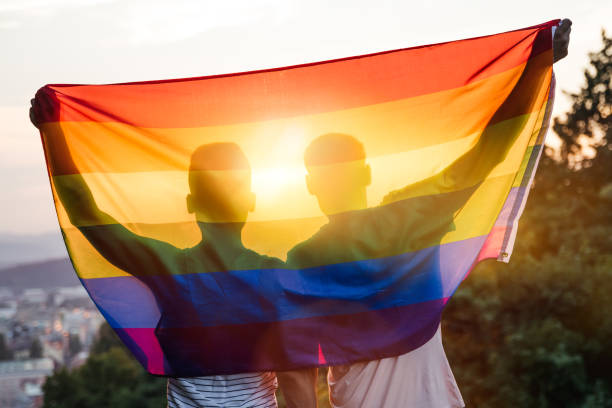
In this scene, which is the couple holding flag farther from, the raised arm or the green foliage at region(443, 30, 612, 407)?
the green foliage at region(443, 30, 612, 407)

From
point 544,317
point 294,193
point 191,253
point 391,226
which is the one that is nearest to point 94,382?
point 544,317

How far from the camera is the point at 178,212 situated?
321cm

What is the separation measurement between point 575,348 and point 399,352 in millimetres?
16771

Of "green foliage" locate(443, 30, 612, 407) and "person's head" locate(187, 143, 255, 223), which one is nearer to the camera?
"person's head" locate(187, 143, 255, 223)

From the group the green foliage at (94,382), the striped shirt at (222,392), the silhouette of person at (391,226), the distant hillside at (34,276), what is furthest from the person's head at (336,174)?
the distant hillside at (34,276)

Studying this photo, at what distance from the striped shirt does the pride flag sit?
54 millimetres

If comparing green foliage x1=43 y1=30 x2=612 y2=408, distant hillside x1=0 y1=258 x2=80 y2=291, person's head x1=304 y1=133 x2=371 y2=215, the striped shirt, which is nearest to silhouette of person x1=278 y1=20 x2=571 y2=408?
A: person's head x1=304 y1=133 x2=371 y2=215

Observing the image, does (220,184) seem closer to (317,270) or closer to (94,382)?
(317,270)

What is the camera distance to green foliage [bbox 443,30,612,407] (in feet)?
55.3

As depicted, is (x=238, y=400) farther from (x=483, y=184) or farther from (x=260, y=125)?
(x=483, y=184)

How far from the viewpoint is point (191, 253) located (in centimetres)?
315

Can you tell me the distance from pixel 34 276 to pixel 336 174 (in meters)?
78.4

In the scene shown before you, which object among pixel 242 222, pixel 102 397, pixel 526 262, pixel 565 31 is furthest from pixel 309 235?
pixel 102 397

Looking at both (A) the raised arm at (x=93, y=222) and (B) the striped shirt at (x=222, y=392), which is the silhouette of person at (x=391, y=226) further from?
(A) the raised arm at (x=93, y=222)
